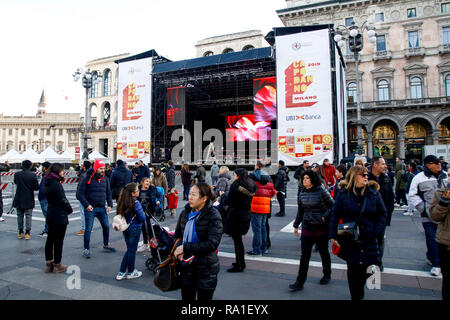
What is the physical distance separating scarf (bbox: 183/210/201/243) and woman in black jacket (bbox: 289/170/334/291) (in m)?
1.88

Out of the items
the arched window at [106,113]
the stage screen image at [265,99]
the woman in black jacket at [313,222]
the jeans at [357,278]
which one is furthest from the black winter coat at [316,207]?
the arched window at [106,113]

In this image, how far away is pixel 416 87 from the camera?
32.2m

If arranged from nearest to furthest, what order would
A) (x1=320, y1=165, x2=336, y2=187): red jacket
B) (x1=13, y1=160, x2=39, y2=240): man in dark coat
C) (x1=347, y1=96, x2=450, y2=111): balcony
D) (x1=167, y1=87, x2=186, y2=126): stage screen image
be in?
1. (x1=13, y1=160, x2=39, y2=240): man in dark coat
2. (x1=320, y1=165, x2=336, y2=187): red jacket
3. (x1=167, y1=87, x2=186, y2=126): stage screen image
4. (x1=347, y1=96, x2=450, y2=111): balcony

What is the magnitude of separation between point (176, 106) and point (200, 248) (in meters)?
23.8

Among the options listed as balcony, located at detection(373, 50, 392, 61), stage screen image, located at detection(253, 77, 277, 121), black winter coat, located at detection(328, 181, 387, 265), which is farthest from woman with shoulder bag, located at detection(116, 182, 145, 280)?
balcony, located at detection(373, 50, 392, 61)

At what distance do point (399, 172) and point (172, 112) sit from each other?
19.6m

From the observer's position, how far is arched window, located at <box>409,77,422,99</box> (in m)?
32.1

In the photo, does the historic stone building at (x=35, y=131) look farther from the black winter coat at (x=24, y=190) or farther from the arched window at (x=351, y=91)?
the black winter coat at (x=24, y=190)

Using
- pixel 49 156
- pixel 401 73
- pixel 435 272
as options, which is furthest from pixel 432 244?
pixel 401 73

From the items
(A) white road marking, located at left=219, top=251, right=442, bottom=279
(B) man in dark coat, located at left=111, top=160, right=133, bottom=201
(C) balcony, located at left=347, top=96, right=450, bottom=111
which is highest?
(C) balcony, located at left=347, top=96, right=450, bottom=111

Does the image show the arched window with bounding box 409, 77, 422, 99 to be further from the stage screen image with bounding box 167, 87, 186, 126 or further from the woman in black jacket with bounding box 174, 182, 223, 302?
the woman in black jacket with bounding box 174, 182, 223, 302

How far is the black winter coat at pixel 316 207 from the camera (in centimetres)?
379
